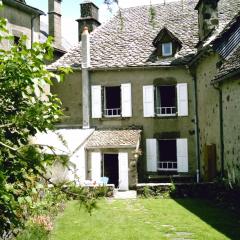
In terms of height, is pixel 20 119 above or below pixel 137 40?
below

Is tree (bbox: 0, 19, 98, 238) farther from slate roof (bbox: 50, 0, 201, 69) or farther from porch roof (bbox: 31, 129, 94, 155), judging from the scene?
slate roof (bbox: 50, 0, 201, 69)

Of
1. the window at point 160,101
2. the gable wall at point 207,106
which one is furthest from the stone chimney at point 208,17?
the window at point 160,101

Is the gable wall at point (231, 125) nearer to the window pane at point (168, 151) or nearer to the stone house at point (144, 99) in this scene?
the stone house at point (144, 99)

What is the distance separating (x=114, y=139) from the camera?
694 inches

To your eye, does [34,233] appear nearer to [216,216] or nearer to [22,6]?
[216,216]

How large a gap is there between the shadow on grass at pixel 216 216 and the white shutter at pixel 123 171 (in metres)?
3.66

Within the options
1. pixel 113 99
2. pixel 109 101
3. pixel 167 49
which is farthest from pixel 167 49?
pixel 109 101

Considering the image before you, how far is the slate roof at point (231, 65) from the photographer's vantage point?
11.5 meters

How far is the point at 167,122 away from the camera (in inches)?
713

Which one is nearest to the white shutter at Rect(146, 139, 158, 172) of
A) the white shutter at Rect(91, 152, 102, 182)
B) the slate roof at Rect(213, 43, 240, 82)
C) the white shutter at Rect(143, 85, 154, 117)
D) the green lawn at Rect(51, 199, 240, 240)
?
the white shutter at Rect(143, 85, 154, 117)

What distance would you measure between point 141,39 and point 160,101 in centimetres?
351

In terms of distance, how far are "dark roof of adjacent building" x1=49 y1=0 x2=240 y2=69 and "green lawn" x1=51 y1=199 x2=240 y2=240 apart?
784 cm

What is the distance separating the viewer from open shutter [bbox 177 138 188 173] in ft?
57.7

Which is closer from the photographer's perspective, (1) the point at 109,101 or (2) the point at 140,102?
(2) the point at 140,102
